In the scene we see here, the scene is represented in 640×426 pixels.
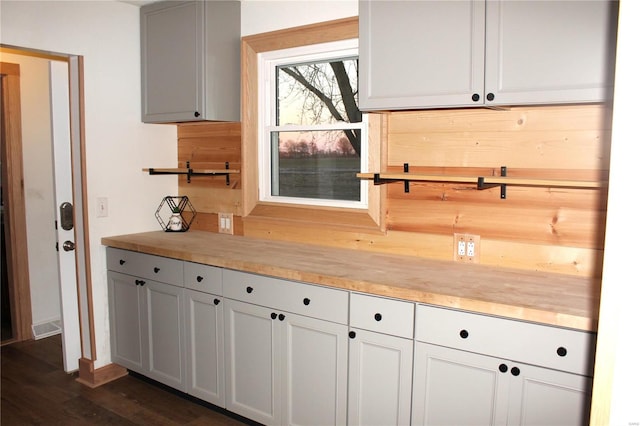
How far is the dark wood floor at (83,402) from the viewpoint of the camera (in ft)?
9.46

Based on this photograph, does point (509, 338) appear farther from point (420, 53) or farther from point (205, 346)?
point (205, 346)

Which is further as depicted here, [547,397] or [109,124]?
[109,124]

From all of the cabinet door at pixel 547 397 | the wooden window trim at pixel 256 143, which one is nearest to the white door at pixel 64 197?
the wooden window trim at pixel 256 143

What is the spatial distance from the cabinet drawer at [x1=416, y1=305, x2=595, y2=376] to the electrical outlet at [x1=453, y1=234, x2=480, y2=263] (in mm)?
569

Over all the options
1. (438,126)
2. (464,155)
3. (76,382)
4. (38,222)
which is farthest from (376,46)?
(38,222)

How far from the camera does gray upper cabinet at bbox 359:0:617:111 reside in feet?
6.37

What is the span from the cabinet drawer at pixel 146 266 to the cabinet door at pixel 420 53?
1379 millimetres

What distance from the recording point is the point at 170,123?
361 cm

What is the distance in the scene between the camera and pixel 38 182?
4133 mm

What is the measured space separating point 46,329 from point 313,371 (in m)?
2.75

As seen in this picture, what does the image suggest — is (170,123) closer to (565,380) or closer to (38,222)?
(38,222)

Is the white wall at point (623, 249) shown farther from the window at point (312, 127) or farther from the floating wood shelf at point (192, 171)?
the floating wood shelf at point (192, 171)

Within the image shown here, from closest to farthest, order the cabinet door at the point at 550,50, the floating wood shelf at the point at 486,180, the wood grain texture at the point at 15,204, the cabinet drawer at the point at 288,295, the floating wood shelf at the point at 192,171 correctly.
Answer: the cabinet door at the point at 550,50
the floating wood shelf at the point at 486,180
the cabinet drawer at the point at 288,295
the floating wood shelf at the point at 192,171
the wood grain texture at the point at 15,204

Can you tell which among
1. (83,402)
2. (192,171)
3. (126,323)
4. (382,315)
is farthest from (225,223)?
(382,315)
